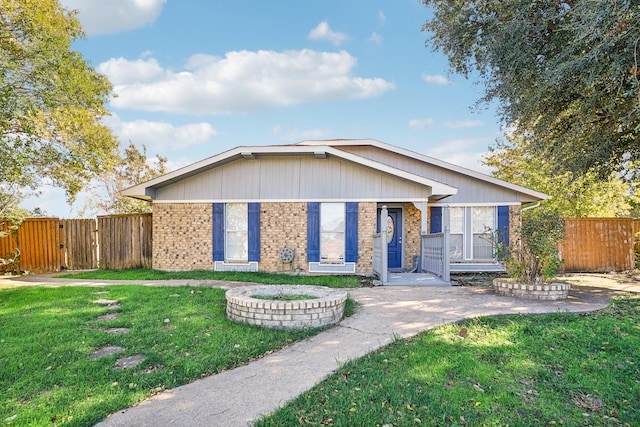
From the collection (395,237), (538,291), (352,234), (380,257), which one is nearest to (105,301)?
(380,257)

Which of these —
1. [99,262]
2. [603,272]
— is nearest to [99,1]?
[99,262]

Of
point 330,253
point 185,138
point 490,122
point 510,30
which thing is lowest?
point 330,253

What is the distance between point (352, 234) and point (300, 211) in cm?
171

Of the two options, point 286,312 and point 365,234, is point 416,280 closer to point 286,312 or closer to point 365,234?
point 365,234

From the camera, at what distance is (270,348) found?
457 cm

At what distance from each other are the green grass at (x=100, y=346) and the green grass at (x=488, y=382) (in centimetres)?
138

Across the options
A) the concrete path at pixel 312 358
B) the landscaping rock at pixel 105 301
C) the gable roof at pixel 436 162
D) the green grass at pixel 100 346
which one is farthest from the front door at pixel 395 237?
A: the landscaping rock at pixel 105 301

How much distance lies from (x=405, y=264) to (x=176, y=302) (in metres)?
7.35

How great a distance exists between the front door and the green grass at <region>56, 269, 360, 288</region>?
2.12 meters

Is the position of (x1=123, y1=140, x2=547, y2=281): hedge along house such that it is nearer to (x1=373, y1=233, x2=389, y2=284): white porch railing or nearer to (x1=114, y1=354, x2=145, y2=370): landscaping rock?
(x1=373, y1=233, x2=389, y2=284): white porch railing

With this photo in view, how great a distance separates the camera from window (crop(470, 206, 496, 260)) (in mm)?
11852

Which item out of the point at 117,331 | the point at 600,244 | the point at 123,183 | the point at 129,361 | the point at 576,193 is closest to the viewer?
the point at 129,361

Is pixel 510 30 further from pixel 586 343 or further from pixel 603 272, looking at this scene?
pixel 603 272

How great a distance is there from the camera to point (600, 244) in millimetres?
12742
